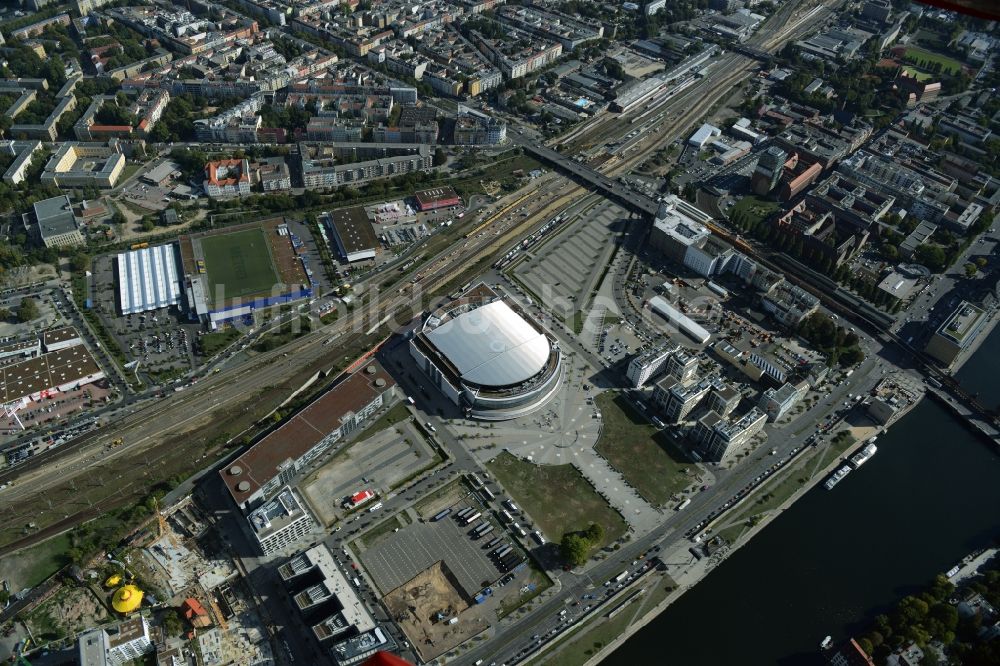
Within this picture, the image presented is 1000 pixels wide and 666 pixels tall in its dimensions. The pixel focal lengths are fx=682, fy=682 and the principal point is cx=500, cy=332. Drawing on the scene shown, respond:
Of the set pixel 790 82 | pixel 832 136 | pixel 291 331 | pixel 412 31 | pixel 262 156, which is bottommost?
pixel 832 136

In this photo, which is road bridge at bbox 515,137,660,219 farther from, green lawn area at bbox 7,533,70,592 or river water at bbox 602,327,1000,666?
green lawn area at bbox 7,533,70,592

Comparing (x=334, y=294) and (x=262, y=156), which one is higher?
(x=262, y=156)

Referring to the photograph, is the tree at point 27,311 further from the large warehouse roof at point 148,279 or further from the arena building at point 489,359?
the arena building at point 489,359

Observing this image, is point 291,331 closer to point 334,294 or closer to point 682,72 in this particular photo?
point 334,294

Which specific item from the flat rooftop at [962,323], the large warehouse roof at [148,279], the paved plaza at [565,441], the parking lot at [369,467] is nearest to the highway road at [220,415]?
the paved plaza at [565,441]

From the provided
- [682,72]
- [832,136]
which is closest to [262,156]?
[682,72]
